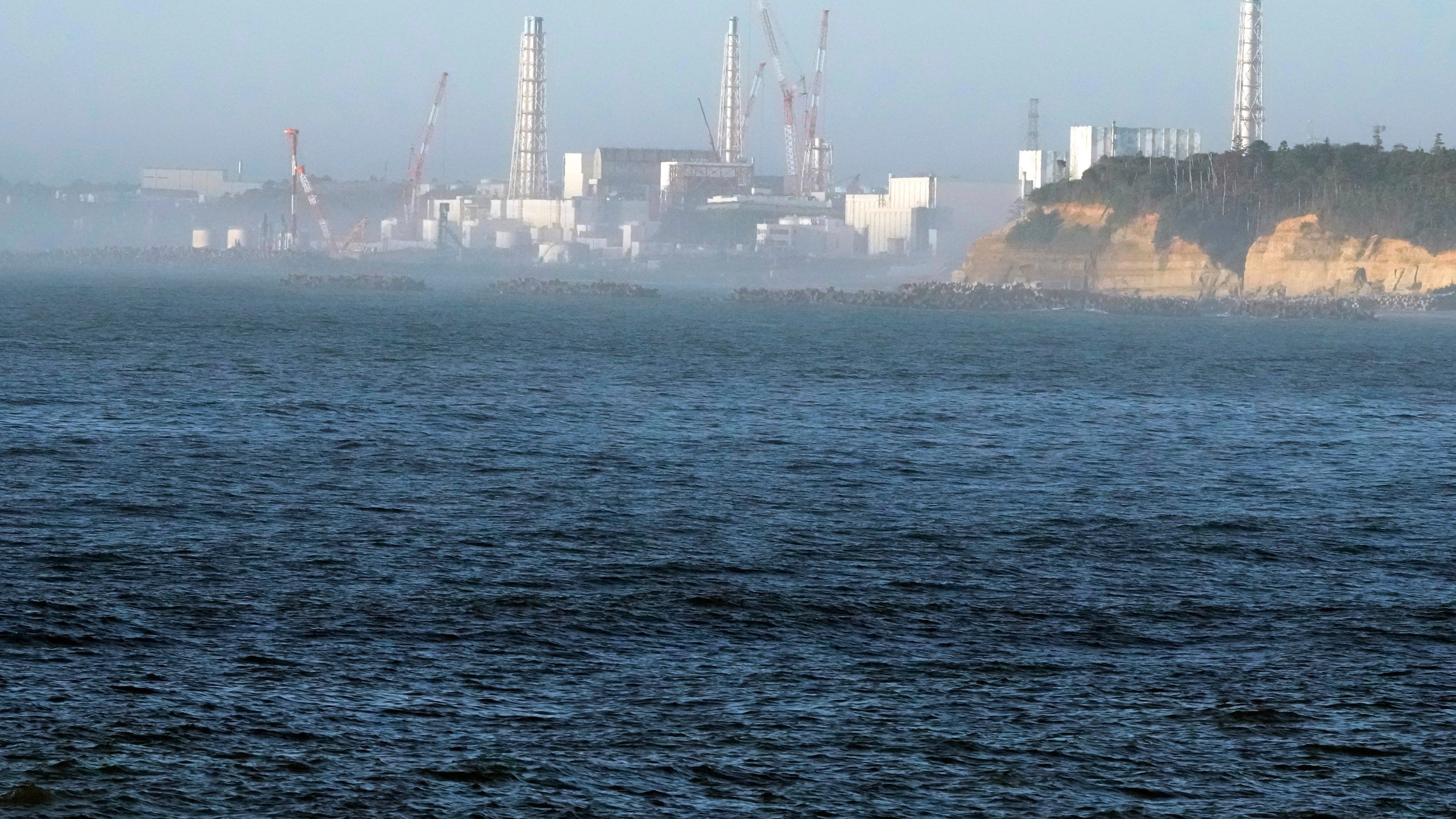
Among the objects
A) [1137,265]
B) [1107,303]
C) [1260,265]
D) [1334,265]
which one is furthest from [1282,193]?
[1107,303]

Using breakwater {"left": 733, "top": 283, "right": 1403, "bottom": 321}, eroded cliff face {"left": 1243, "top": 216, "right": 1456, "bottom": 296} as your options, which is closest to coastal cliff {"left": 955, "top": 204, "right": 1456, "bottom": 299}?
eroded cliff face {"left": 1243, "top": 216, "right": 1456, "bottom": 296}

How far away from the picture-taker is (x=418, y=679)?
20.3m

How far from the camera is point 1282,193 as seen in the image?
182 m

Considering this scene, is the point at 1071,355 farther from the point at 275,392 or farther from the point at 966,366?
the point at 275,392

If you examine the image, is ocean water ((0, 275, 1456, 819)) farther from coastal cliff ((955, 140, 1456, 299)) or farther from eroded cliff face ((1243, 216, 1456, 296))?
coastal cliff ((955, 140, 1456, 299))

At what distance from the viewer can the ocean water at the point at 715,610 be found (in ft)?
55.5

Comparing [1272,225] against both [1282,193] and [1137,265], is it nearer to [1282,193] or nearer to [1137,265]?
[1282,193]

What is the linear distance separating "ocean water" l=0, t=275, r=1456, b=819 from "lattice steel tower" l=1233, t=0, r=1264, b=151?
127 meters

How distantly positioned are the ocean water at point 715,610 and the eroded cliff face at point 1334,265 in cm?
11356

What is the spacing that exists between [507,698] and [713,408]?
41.5 metres

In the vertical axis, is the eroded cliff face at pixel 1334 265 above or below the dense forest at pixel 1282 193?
below

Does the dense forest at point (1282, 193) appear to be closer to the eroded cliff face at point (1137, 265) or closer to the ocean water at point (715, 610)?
the eroded cliff face at point (1137, 265)

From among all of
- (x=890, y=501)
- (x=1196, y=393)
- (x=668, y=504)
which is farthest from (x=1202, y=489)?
(x=1196, y=393)

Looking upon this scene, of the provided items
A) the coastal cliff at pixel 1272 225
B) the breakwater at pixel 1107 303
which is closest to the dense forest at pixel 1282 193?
the coastal cliff at pixel 1272 225
